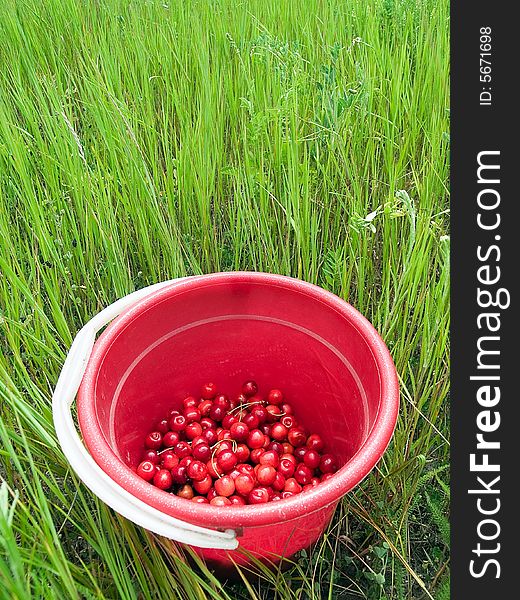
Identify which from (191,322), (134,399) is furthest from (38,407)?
(191,322)

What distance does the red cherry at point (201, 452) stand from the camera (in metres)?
0.97

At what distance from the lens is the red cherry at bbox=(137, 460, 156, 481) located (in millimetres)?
927

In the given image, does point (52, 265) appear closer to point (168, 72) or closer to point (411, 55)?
point (168, 72)

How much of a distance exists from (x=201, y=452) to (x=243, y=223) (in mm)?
499

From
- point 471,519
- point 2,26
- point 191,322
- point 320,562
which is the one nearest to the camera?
point 471,519

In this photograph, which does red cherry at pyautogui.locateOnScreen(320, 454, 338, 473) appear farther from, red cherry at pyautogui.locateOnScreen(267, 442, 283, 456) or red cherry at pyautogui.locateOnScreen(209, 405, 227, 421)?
red cherry at pyautogui.locateOnScreen(209, 405, 227, 421)

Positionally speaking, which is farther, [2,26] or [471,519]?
[2,26]

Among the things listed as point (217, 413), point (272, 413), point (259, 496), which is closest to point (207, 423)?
point (217, 413)

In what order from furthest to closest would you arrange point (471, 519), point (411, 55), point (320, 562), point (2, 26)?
point (2, 26) → point (411, 55) → point (320, 562) → point (471, 519)

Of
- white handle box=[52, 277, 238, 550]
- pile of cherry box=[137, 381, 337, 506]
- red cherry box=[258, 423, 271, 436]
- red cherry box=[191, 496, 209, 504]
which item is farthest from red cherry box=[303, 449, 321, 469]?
white handle box=[52, 277, 238, 550]

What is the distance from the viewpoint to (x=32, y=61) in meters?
1.69

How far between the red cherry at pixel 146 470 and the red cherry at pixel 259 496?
19cm

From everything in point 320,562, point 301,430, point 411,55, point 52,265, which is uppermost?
point 411,55

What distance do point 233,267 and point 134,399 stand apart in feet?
1.37
